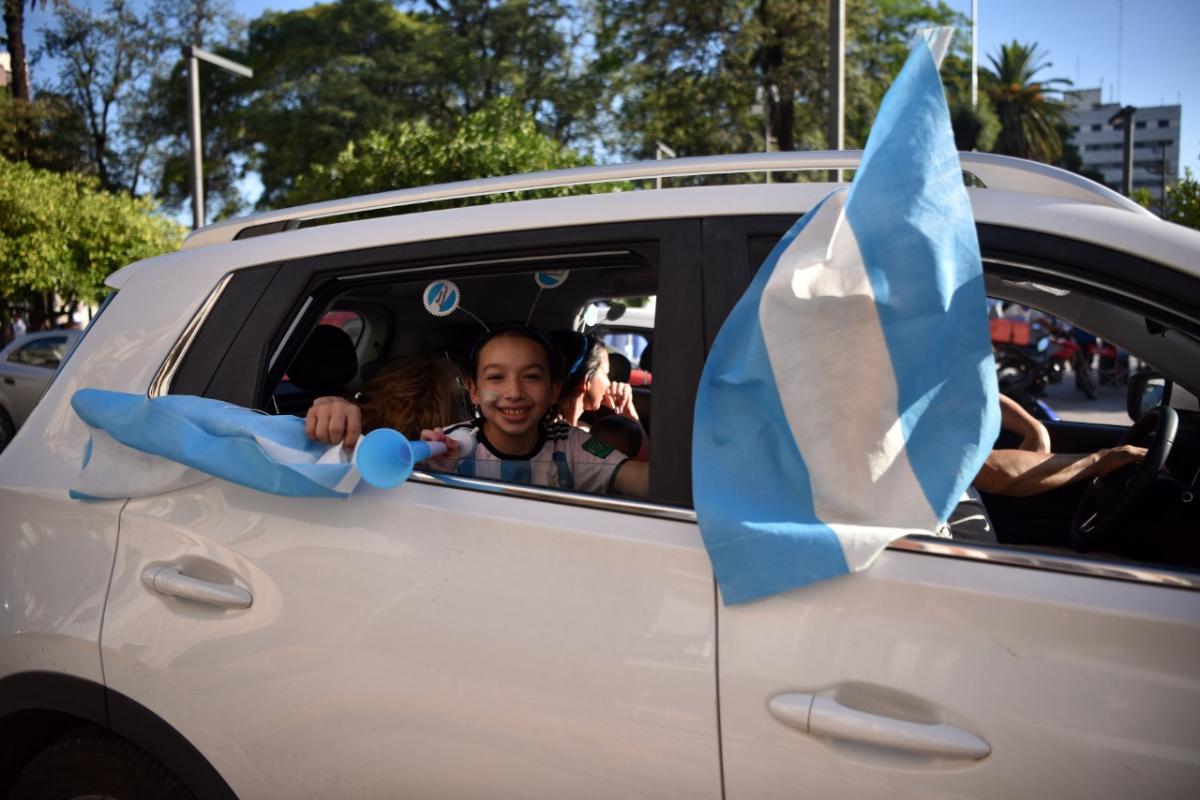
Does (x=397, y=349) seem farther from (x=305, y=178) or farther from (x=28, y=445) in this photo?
(x=305, y=178)

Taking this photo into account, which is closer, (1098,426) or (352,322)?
(1098,426)

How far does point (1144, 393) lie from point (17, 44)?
3176 cm

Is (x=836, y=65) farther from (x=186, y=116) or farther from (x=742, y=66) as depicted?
(x=186, y=116)

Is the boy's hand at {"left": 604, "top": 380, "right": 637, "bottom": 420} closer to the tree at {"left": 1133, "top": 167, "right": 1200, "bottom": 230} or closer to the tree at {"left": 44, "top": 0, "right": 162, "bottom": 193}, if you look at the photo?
the tree at {"left": 1133, "top": 167, "right": 1200, "bottom": 230}

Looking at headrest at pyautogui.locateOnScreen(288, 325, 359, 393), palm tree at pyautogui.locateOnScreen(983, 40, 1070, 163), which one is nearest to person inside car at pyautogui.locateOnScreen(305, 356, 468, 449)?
headrest at pyautogui.locateOnScreen(288, 325, 359, 393)

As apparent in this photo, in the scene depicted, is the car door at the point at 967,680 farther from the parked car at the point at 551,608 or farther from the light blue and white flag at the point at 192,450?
the light blue and white flag at the point at 192,450

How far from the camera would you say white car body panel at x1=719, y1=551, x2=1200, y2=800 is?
1.33 m

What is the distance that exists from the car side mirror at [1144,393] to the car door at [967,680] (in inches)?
69.6

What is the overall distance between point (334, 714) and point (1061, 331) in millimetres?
16813

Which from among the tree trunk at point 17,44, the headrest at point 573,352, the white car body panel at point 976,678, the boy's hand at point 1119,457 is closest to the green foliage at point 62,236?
the tree trunk at point 17,44

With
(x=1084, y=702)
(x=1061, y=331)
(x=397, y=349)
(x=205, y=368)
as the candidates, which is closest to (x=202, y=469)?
(x=205, y=368)

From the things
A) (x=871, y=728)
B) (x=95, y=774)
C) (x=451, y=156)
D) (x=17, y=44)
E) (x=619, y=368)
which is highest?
(x=17, y=44)

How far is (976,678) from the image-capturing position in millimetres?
1393

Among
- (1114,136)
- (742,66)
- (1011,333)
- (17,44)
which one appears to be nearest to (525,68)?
(742,66)
